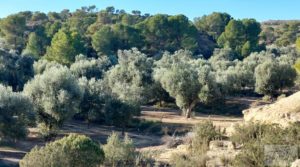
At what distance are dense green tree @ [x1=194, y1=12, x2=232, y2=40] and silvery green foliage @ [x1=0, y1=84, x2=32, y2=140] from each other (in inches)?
2972

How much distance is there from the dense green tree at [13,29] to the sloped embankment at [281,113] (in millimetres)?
59750

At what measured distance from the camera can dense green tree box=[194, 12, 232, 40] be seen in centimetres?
10389

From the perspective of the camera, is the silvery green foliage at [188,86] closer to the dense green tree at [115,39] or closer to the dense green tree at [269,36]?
the dense green tree at [115,39]

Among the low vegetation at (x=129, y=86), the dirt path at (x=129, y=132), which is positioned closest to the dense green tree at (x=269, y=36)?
the low vegetation at (x=129, y=86)

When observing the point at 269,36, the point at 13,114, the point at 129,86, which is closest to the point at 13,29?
the point at 129,86

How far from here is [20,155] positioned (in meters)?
29.7

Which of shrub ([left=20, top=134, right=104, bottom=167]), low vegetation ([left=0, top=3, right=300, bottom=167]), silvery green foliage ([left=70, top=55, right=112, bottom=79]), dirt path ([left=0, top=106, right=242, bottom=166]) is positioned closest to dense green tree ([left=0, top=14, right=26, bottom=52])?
low vegetation ([left=0, top=3, right=300, bottom=167])

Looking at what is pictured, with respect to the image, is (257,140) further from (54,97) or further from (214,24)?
(214,24)

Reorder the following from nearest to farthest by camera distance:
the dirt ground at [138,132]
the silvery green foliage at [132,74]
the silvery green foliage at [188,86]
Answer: the dirt ground at [138,132]
the silvery green foliage at [188,86]
the silvery green foliage at [132,74]

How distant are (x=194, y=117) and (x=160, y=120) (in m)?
3.66

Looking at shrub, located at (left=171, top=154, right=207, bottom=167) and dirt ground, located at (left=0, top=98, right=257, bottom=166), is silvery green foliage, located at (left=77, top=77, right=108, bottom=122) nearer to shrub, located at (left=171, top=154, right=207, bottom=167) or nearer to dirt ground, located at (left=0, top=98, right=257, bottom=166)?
dirt ground, located at (left=0, top=98, right=257, bottom=166)

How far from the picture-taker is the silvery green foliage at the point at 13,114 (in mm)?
30609

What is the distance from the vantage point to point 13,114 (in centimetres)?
3136

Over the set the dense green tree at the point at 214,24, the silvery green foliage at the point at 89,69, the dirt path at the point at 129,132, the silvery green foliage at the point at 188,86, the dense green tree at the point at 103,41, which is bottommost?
the dirt path at the point at 129,132
